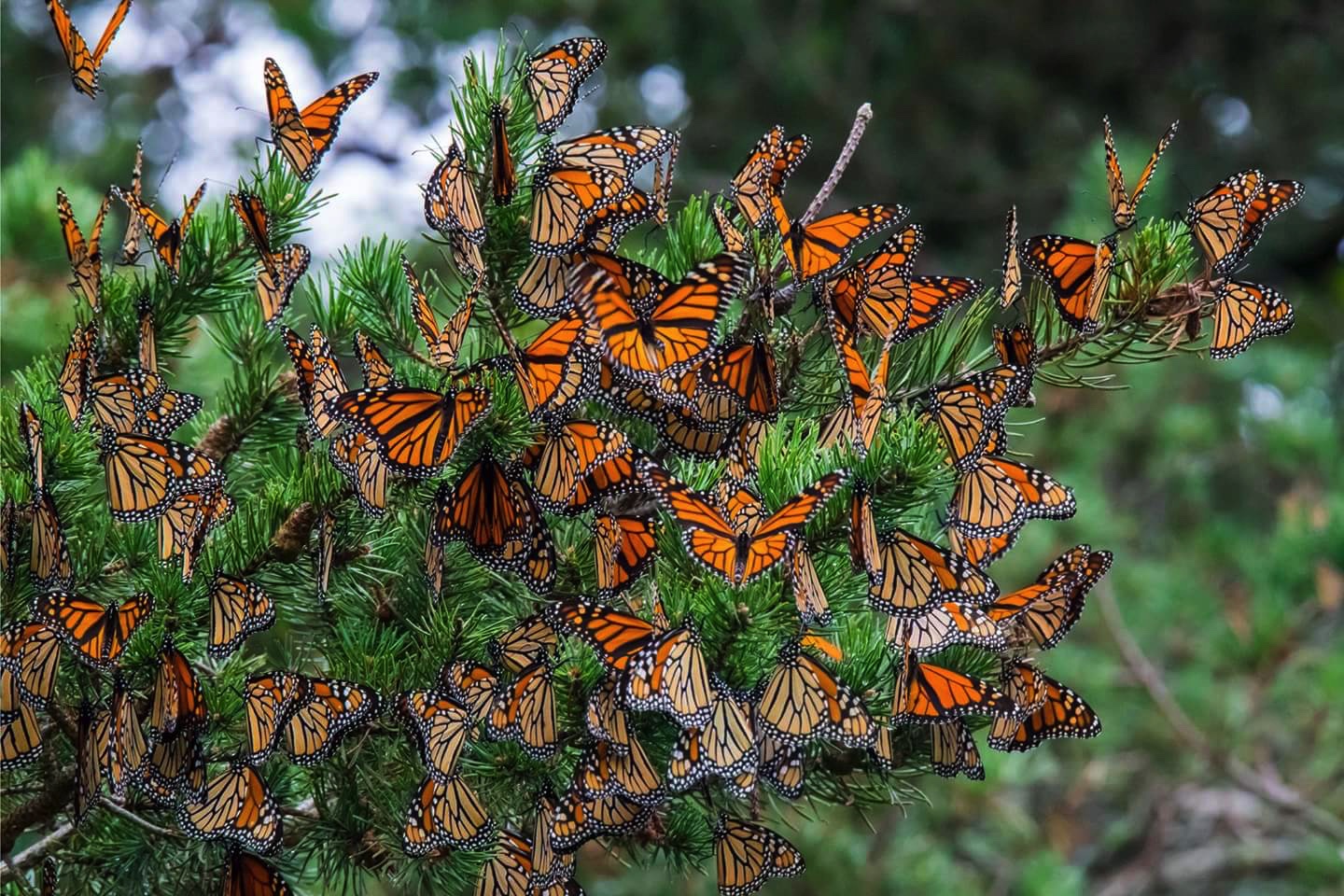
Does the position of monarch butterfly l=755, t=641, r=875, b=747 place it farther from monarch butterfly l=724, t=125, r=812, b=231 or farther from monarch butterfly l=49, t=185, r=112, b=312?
monarch butterfly l=49, t=185, r=112, b=312

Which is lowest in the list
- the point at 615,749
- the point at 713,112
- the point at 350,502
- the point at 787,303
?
the point at 615,749

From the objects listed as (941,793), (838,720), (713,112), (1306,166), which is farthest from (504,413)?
(1306,166)

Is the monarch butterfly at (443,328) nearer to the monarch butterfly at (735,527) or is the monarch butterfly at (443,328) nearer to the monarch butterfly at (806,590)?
the monarch butterfly at (735,527)

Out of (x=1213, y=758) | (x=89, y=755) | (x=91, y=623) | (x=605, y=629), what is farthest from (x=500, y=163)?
(x=1213, y=758)

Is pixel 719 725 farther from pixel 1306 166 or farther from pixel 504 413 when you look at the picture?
pixel 1306 166

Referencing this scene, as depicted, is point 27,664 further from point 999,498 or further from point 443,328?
point 999,498

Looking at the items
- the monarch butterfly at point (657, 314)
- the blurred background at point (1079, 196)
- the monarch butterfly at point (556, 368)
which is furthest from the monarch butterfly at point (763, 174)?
the blurred background at point (1079, 196)
